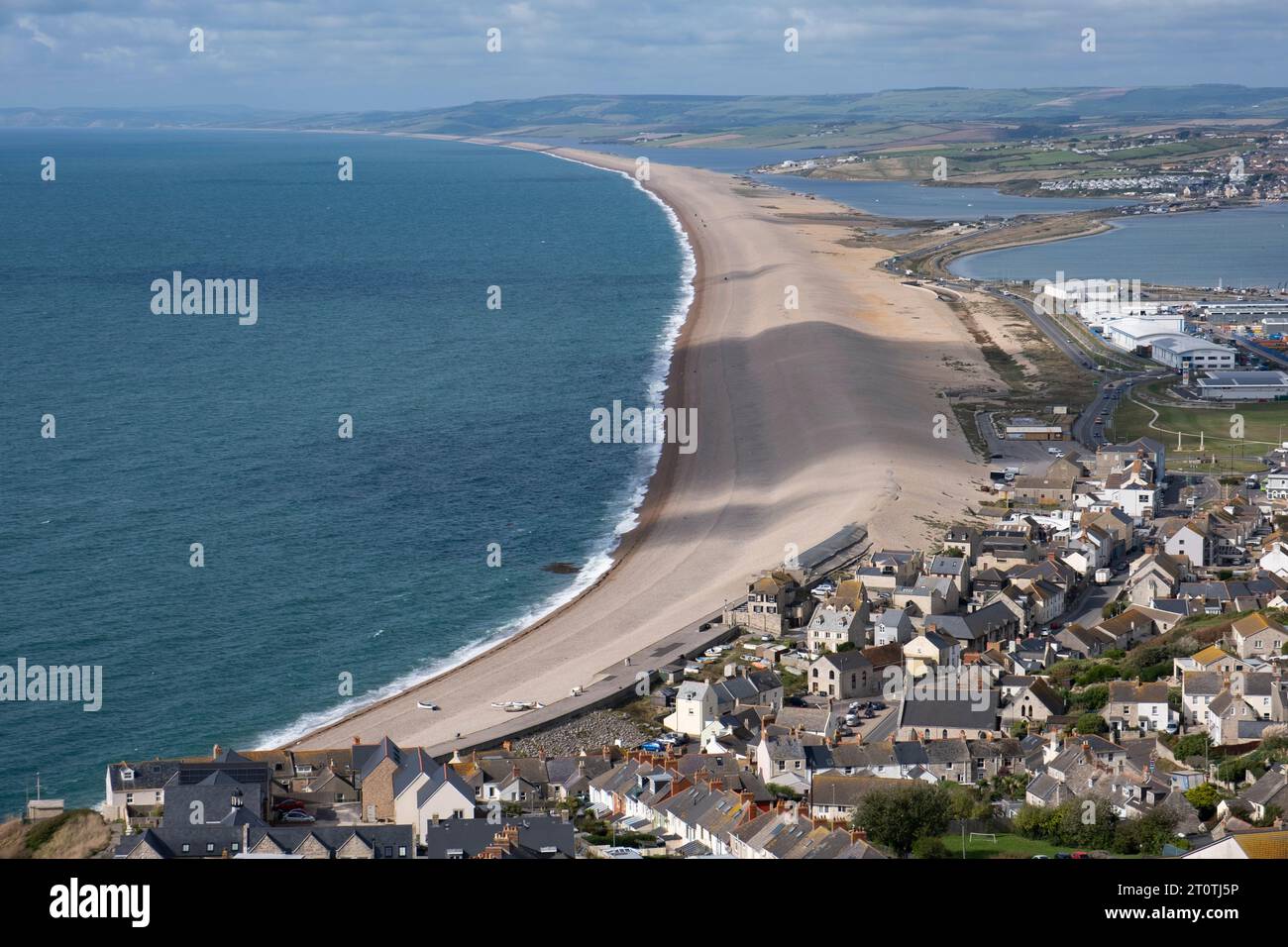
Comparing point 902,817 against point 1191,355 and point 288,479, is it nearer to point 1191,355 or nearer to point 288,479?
point 288,479

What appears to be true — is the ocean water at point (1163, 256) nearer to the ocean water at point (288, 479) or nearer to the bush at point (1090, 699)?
the ocean water at point (288, 479)

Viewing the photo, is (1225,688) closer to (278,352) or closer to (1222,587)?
(1222,587)

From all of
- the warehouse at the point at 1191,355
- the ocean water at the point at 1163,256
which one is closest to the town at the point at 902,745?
the warehouse at the point at 1191,355

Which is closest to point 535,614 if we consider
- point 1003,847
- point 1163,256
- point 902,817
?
point 902,817

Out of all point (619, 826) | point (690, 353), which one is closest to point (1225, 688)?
point (619, 826)

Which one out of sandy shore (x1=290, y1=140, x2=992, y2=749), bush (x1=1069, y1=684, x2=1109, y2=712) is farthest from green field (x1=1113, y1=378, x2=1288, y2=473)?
bush (x1=1069, y1=684, x2=1109, y2=712)

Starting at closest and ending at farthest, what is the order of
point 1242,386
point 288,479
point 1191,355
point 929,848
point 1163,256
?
point 929,848, point 288,479, point 1242,386, point 1191,355, point 1163,256

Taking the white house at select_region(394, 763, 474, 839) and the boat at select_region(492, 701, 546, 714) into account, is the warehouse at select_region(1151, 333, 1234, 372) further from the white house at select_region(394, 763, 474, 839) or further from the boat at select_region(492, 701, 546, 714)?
the white house at select_region(394, 763, 474, 839)
